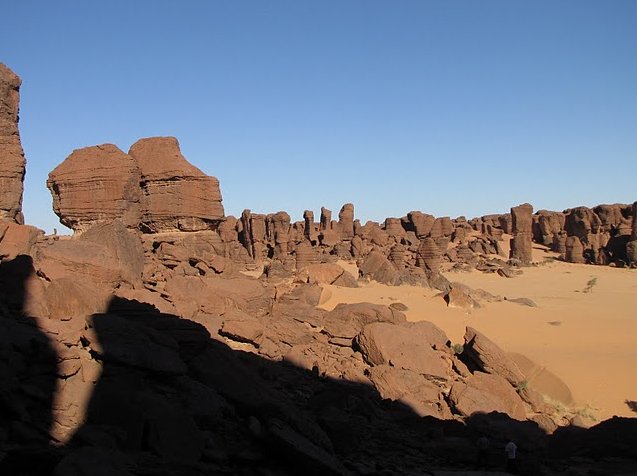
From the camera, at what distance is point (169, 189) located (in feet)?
53.5

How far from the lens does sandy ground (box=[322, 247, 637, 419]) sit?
1436 centimetres

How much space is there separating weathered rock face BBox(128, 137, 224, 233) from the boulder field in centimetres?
4

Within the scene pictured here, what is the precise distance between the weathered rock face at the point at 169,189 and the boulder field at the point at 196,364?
0.04 meters

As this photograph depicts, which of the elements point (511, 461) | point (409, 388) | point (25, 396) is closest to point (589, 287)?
point (409, 388)

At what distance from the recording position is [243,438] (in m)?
6.39

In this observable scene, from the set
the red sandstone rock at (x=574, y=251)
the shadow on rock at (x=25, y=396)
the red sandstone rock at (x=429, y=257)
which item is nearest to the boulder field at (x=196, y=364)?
the shadow on rock at (x=25, y=396)

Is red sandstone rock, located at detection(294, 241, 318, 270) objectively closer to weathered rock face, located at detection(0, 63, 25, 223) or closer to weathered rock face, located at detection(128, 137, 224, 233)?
weathered rock face, located at detection(128, 137, 224, 233)

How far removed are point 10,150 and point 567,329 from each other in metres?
19.4

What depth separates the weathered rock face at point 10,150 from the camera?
12234 mm

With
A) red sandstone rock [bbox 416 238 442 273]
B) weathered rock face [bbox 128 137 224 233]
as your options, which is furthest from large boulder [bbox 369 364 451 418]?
red sandstone rock [bbox 416 238 442 273]

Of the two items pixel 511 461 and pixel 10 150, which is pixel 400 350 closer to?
pixel 511 461

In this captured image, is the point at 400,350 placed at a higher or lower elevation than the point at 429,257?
lower

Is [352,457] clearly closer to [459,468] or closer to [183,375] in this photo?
[459,468]

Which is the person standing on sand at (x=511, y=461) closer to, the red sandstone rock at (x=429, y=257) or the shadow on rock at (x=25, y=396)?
the shadow on rock at (x=25, y=396)
